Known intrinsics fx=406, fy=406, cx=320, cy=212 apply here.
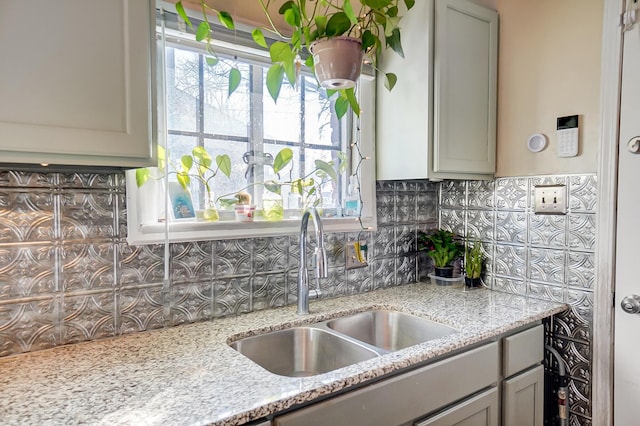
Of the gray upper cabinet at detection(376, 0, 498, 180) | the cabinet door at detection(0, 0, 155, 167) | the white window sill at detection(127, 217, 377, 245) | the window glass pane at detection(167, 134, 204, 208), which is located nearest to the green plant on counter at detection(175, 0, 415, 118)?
the gray upper cabinet at detection(376, 0, 498, 180)

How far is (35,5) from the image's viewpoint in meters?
0.94

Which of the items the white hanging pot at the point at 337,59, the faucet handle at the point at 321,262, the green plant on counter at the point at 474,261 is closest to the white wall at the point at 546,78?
the green plant on counter at the point at 474,261

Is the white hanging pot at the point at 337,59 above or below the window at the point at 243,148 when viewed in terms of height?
above

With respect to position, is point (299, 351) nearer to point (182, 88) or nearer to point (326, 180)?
point (326, 180)

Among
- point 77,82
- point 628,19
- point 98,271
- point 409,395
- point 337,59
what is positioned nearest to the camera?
point 77,82

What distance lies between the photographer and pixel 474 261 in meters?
1.95

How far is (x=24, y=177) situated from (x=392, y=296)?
142cm

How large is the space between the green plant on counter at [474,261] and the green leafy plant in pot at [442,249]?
0.18 ft

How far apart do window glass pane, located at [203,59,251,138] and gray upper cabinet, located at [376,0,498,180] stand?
2.16 feet

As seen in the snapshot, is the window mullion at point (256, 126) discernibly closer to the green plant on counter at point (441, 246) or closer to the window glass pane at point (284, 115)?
the window glass pane at point (284, 115)

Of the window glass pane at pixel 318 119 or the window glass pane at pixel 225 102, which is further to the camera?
the window glass pane at pixel 318 119

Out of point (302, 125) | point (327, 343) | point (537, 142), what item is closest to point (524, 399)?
point (327, 343)

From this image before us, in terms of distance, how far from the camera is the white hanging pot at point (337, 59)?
4.44ft

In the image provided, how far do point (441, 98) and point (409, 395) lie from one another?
46.2 inches
